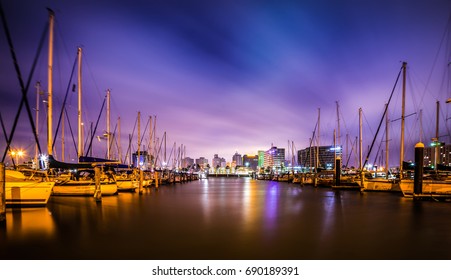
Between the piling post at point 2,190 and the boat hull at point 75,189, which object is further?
the boat hull at point 75,189

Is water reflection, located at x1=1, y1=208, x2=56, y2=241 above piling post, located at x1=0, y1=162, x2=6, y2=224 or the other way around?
the other way around

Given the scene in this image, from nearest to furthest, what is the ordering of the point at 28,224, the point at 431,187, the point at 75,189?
1. the point at 28,224
2. the point at 75,189
3. the point at 431,187

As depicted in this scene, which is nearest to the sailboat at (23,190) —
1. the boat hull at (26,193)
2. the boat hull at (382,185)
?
the boat hull at (26,193)

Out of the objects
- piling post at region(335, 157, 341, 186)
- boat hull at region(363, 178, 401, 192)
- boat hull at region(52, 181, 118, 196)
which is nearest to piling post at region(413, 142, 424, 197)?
boat hull at region(363, 178, 401, 192)

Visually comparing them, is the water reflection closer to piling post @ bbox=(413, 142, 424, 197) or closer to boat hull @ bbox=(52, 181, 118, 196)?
boat hull @ bbox=(52, 181, 118, 196)

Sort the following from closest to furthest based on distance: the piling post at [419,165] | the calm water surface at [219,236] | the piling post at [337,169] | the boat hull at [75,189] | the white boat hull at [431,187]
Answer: the calm water surface at [219,236]
the piling post at [419,165]
the white boat hull at [431,187]
the boat hull at [75,189]
the piling post at [337,169]

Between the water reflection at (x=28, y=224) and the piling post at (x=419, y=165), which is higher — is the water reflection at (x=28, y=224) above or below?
below

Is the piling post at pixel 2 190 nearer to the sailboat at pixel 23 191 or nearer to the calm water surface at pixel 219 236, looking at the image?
the calm water surface at pixel 219 236

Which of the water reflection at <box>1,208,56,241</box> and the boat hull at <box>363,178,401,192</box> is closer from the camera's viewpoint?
→ the water reflection at <box>1,208,56,241</box>

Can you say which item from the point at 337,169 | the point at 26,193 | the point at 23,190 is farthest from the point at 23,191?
the point at 337,169

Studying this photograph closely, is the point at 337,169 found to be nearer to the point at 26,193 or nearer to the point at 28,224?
the point at 26,193

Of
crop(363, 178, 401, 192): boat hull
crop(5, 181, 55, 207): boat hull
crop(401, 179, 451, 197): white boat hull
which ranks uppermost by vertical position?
crop(5, 181, 55, 207): boat hull
